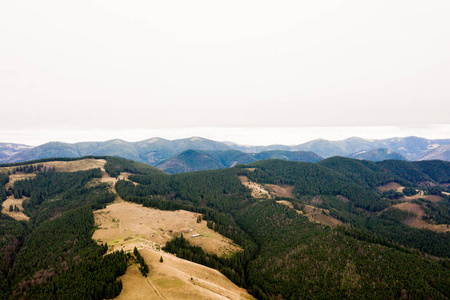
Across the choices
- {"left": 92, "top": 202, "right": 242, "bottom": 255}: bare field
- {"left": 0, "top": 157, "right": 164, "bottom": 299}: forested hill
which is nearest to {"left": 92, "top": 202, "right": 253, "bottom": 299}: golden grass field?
{"left": 92, "top": 202, "right": 242, "bottom": 255}: bare field

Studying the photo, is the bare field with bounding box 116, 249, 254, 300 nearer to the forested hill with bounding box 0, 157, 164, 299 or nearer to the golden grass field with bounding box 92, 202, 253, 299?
the golden grass field with bounding box 92, 202, 253, 299

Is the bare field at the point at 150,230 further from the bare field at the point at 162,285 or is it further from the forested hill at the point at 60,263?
the bare field at the point at 162,285

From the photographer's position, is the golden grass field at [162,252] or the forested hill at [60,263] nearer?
the golden grass field at [162,252]

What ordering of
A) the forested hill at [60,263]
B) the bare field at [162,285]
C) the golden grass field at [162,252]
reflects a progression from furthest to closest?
the forested hill at [60,263], the golden grass field at [162,252], the bare field at [162,285]

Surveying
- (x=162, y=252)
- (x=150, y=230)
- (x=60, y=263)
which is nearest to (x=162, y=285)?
(x=162, y=252)

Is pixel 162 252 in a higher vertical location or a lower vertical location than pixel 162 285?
lower

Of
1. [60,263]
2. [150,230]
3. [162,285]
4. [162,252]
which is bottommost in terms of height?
[150,230]

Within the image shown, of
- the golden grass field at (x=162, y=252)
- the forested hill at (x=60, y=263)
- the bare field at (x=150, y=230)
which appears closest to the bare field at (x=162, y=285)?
the golden grass field at (x=162, y=252)

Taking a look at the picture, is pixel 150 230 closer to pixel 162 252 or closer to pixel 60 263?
pixel 162 252

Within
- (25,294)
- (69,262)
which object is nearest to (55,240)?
(69,262)
